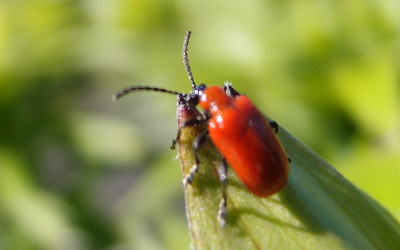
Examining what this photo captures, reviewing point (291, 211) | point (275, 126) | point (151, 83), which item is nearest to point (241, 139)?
point (275, 126)

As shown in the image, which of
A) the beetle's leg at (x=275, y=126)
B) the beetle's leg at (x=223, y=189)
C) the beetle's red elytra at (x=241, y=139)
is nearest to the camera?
the beetle's leg at (x=223, y=189)

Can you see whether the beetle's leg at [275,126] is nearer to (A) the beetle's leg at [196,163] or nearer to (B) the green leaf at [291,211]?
(B) the green leaf at [291,211]

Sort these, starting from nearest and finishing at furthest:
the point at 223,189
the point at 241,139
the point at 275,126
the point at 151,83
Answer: the point at 223,189, the point at 275,126, the point at 241,139, the point at 151,83

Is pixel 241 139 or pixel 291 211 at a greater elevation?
pixel 241 139

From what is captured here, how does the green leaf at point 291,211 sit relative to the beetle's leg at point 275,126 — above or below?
below

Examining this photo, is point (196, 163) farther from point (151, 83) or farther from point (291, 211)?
point (151, 83)

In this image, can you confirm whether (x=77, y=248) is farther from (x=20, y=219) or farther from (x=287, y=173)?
(x=287, y=173)

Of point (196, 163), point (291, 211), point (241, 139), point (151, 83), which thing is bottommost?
point (291, 211)

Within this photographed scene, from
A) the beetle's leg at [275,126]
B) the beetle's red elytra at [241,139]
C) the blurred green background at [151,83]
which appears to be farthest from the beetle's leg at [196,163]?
the blurred green background at [151,83]
